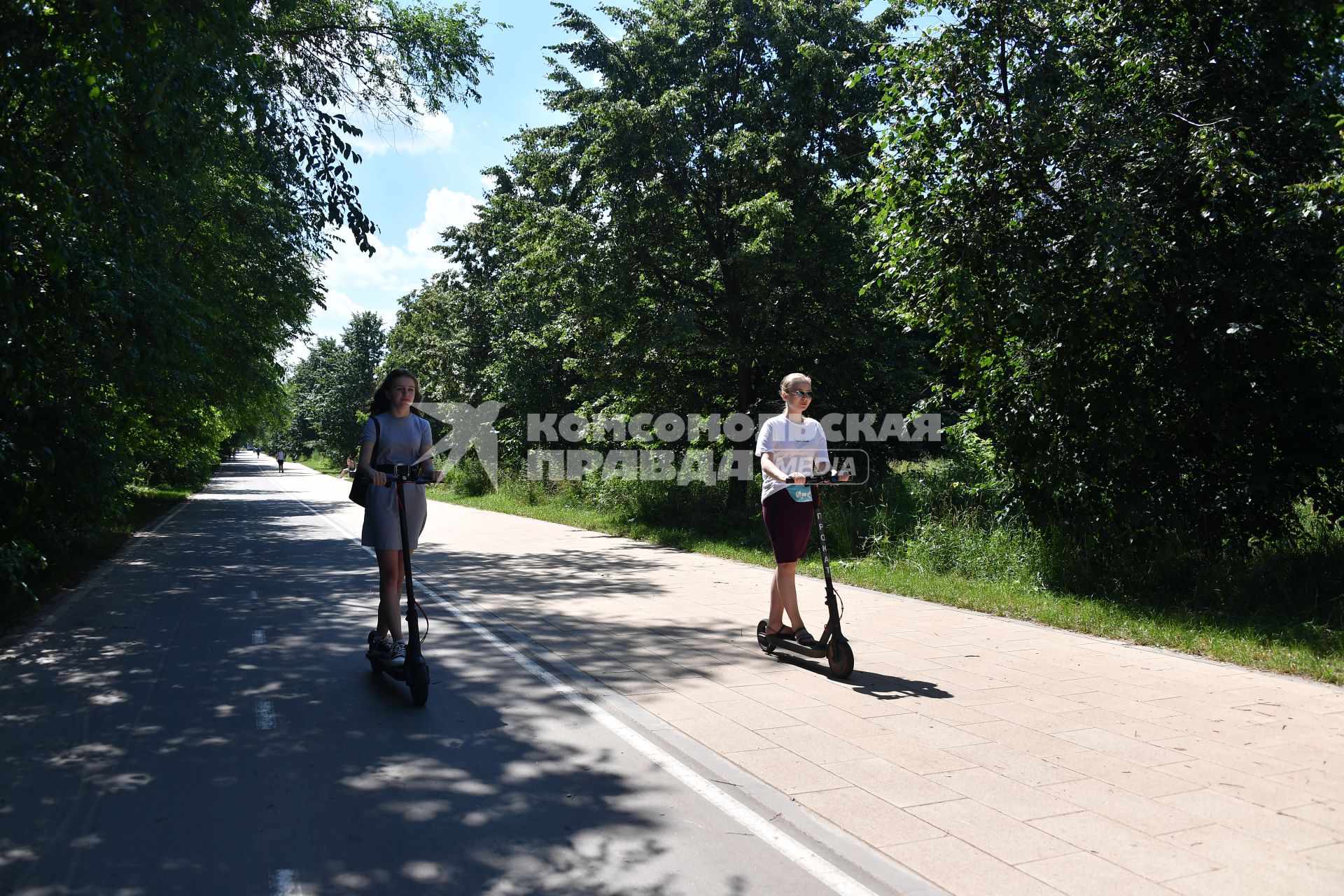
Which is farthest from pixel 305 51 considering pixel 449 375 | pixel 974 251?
pixel 449 375

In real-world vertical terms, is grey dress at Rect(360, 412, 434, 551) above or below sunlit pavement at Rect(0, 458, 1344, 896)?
above

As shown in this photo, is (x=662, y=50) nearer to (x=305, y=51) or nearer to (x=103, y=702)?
(x=305, y=51)

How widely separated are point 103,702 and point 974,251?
8393 mm

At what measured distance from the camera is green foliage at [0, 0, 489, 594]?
6270 millimetres

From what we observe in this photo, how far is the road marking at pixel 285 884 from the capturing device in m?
3.51

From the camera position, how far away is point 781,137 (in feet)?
56.2

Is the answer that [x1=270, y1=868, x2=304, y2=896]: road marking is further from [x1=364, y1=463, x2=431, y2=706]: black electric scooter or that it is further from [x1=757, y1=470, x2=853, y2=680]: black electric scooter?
[x1=757, y1=470, x2=853, y2=680]: black electric scooter

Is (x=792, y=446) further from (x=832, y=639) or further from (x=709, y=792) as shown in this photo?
(x=709, y=792)

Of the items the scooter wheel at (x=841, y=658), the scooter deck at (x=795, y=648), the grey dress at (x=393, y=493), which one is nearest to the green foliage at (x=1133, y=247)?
the scooter deck at (x=795, y=648)

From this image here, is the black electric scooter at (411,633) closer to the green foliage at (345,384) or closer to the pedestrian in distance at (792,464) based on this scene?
the pedestrian in distance at (792,464)

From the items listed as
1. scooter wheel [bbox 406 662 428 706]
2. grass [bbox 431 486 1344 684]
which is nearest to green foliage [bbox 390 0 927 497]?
grass [bbox 431 486 1344 684]

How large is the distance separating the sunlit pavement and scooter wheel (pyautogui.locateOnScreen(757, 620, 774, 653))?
0.11 metres

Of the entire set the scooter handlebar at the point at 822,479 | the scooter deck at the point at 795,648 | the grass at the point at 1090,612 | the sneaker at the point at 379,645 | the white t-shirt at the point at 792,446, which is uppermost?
the white t-shirt at the point at 792,446

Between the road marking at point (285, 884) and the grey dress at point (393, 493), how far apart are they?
118 inches
